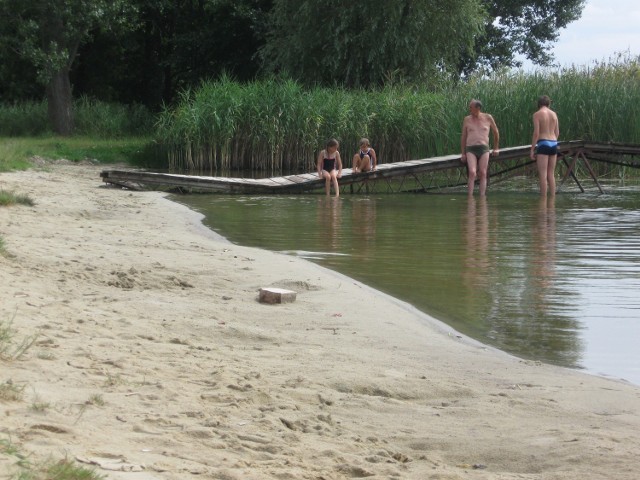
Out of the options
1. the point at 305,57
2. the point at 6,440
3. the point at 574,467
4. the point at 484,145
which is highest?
the point at 305,57

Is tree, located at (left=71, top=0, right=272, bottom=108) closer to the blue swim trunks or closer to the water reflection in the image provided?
the blue swim trunks

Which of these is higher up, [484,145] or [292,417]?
[484,145]

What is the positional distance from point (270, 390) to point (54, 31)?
2910 cm

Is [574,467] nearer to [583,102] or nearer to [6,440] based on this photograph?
[6,440]

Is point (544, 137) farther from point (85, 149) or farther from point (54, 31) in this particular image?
point (54, 31)

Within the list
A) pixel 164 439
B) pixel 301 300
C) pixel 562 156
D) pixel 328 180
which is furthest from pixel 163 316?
pixel 562 156

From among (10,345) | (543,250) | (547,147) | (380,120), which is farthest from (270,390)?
(380,120)

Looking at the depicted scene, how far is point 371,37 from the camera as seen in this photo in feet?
103

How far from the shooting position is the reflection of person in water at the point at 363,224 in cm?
1161

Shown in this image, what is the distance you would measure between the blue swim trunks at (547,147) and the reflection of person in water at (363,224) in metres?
3.22

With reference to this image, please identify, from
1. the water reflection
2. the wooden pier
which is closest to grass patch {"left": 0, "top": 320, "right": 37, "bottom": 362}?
the water reflection

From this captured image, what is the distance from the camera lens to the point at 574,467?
3840 millimetres

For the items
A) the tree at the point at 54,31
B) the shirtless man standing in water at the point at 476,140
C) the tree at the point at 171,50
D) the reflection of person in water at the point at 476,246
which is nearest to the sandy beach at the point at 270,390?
the reflection of person in water at the point at 476,246

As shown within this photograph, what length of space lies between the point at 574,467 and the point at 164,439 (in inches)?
62.0
